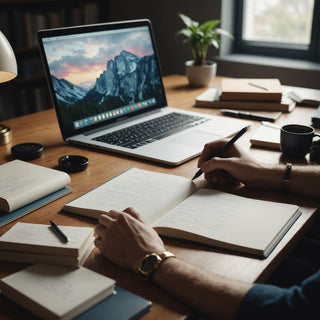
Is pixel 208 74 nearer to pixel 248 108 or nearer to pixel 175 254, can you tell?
pixel 248 108

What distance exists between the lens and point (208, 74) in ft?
6.83

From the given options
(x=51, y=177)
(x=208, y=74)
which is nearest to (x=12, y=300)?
(x=51, y=177)

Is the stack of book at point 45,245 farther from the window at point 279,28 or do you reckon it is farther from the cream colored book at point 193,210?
the window at point 279,28

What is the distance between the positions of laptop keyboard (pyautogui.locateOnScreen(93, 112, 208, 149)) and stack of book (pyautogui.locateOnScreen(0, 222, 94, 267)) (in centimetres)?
54

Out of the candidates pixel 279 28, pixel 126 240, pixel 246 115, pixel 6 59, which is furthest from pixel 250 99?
pixel 279 28

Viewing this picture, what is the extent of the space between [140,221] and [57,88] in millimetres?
657

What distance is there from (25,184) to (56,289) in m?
0.39

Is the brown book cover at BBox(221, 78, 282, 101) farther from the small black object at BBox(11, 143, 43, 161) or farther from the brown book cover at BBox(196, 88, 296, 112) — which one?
the small black object at BBox(11, 143, 43, 161)

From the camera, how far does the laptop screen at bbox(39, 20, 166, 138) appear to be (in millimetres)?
1332

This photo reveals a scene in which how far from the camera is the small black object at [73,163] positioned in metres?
1.16

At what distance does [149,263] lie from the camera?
2.45 ft

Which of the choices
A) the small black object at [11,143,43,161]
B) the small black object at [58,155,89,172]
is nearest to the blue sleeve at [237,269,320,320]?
the small black object at [58,155,89,172]

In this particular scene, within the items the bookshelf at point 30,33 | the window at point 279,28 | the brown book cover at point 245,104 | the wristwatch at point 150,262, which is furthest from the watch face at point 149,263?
the bookshelf at point 30,33

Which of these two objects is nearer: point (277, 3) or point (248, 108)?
point (248, 108)
